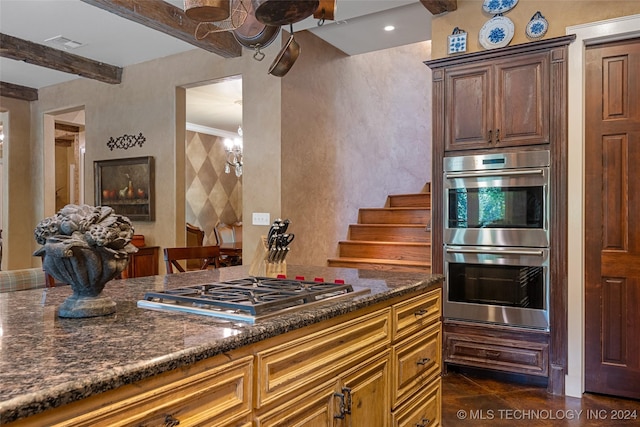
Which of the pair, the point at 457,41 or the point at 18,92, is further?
the point at 18,92

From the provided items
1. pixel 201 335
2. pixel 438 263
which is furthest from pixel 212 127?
pixel 201 335

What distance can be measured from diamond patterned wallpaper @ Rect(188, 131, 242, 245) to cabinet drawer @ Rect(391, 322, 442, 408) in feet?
22.5

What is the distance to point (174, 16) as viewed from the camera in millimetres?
3697

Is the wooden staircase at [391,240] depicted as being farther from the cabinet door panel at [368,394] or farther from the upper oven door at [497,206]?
the cabinet door panel at [368,394]

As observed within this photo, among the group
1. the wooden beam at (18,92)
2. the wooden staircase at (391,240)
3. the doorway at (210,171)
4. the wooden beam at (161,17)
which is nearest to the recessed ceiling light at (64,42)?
the wooden beam at (161,17)

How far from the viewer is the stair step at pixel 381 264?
4.33 metres

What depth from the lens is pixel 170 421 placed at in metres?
0.96

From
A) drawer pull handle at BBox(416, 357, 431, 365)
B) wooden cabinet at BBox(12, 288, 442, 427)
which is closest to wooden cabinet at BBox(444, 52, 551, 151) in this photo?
wooden cabinet at BBox(12, 288, 442, 427)

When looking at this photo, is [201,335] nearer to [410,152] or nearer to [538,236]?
[538,236]

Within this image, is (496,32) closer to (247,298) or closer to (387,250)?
(387,250)

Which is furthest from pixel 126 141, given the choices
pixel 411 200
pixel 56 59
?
pixel 411 200

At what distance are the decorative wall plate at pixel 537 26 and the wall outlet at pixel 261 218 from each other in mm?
2480

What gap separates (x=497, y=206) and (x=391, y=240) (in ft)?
6.26

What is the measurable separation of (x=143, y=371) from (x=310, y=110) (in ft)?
12.6
